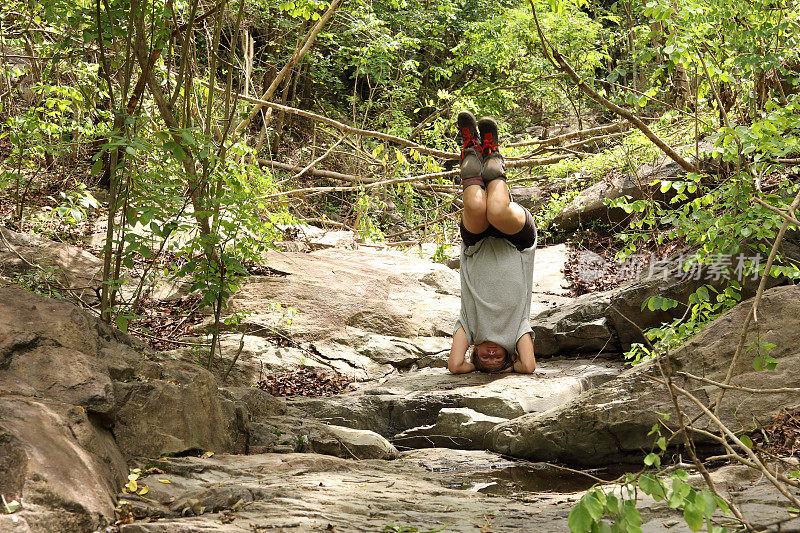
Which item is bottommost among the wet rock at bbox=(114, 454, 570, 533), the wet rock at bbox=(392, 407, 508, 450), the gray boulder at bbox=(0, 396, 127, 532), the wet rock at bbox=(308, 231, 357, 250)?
the wet rock at bbox=(392, 407, 508, 450)

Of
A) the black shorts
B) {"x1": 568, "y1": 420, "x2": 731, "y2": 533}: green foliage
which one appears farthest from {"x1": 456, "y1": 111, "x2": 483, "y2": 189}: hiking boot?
{"x1": 568, "y1": 420, "x2": 731, "y2": 533}: green foliage

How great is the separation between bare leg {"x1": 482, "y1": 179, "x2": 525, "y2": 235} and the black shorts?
11cm

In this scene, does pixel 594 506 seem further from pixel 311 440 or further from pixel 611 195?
pixel 611 195

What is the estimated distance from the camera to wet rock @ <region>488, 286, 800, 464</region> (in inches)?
116

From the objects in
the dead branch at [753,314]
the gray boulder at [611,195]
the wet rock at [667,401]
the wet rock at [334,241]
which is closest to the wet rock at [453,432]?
the wet rock at [667,401]

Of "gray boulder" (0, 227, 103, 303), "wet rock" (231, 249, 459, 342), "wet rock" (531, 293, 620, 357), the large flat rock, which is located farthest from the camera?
"wet rock" (231, 249, 459, 342)

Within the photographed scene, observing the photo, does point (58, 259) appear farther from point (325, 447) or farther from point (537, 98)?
point (537, 98)

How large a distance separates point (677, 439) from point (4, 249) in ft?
17.8

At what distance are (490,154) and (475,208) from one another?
471 mm

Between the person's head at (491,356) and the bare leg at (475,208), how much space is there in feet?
3.01

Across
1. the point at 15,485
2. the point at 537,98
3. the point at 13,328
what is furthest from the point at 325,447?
the point at 537,98

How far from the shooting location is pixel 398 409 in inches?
174

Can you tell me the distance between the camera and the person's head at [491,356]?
204 inches

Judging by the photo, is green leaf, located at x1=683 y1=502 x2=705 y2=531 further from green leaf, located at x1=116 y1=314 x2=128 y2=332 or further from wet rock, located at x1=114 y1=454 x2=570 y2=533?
green leaf, located at x1=116 y1=314 x2=128 y2=332
